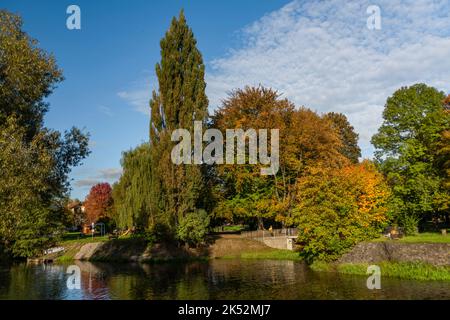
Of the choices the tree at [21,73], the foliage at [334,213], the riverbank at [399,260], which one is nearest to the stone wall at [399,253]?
the riverbank at [399,260]

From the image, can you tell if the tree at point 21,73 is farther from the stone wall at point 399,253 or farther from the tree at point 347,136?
the tree at point 347,136

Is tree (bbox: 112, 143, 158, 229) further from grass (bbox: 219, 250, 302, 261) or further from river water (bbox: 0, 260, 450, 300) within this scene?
grass (bbox: 219, 250, 302, 261)

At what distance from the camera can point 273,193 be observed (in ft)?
153

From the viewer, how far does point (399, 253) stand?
27.8 meters

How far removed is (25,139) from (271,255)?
2728cm

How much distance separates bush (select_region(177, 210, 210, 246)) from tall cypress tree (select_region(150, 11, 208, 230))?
2.63 feet

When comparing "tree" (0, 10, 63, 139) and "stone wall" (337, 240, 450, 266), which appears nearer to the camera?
"tree" (0, 10, 63, 139)

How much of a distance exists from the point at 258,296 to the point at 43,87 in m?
16.6
